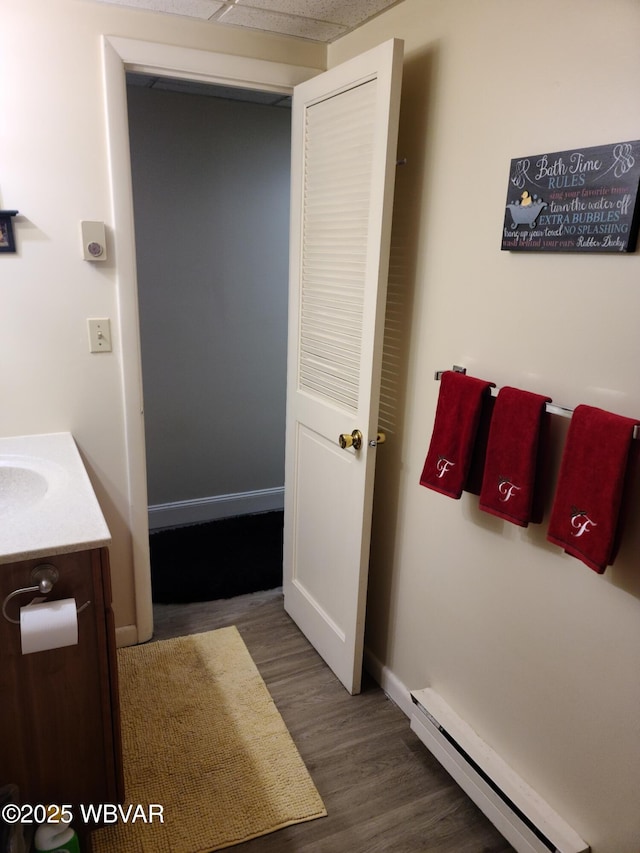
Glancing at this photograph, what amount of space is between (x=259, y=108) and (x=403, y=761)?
9.72ft

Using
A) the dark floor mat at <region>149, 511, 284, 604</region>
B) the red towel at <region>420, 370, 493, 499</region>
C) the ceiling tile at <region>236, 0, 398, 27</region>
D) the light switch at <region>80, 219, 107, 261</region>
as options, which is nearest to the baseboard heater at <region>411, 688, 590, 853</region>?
the red towel at <region>420, 370, 493, 499</region>

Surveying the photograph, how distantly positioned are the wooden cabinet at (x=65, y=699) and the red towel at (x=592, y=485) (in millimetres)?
1031

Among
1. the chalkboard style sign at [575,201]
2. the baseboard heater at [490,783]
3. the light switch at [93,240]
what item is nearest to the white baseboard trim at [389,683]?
the baseboard heater at [490,783]

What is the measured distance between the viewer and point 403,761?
1915 mm

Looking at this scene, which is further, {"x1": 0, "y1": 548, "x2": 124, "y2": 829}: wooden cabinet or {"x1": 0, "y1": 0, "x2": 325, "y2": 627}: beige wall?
{"x1": 0, "y1": 0, "x2": 325, "y2": 627}: beige wall

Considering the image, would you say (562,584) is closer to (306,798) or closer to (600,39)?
(306,798)

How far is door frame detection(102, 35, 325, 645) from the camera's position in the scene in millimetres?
1938

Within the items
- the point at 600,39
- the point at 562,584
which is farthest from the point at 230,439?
the point at 600,39

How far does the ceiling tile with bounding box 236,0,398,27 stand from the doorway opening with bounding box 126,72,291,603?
1.01 metres

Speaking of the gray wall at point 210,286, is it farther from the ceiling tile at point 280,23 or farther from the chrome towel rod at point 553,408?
the chrome towel rod at point 553,408

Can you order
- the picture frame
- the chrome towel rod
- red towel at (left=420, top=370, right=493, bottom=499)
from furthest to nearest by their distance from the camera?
the picture frame, red towel at (left=420, top=370, right=493, bottom=499), the chrome towel rod

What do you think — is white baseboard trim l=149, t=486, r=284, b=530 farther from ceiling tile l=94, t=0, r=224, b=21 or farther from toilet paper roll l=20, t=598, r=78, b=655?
ceiling tile l=94, t=0, r=224, b=21

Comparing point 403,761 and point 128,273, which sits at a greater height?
point 128,273

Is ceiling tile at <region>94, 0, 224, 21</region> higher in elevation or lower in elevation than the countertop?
higher
